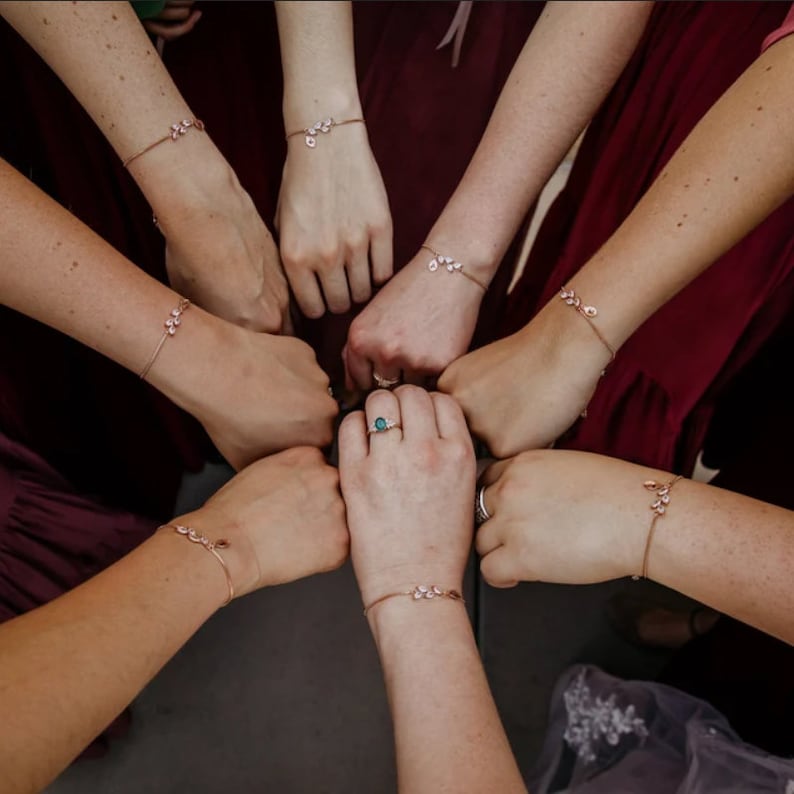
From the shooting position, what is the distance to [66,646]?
55 centimetres

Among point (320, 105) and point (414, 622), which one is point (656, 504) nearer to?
point (414, 622)

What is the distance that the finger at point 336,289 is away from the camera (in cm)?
70

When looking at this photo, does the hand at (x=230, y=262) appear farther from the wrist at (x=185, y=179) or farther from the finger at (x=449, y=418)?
the finger at (x=449, y=418)

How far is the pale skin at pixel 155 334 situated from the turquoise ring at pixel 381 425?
0.06m

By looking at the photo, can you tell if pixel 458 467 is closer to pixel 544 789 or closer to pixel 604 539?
pixel 604 539

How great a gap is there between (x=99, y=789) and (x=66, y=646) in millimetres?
323

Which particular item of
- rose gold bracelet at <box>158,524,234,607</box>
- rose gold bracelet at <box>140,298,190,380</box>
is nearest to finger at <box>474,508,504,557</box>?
rose gold bracelet at <box>158,524,234,607</box>

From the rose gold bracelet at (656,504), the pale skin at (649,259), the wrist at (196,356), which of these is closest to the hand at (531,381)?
the pale skin at (649,259)

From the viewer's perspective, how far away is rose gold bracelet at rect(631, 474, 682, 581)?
649 mm

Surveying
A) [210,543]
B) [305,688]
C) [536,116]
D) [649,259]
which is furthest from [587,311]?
[305,688]

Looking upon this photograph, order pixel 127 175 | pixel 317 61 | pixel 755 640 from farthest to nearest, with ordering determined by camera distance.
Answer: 1. pixel 755 640
2. pixel 127 175
3. pixel 317 61

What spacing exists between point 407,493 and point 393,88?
0.35 meters

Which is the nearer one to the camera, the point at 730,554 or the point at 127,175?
the point at 730,554

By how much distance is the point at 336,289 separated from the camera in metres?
0.72
